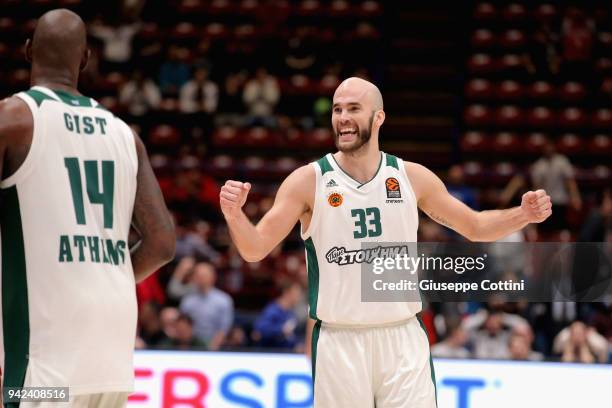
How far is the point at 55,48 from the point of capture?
3.74 meters

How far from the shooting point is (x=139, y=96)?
1725cm

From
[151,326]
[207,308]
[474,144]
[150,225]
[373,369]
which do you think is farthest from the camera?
[474,144]

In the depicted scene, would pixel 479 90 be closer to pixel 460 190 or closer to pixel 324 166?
pixel 460 190

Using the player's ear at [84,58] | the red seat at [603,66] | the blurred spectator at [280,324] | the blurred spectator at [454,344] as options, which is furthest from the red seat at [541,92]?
the player's ear at [84,58]

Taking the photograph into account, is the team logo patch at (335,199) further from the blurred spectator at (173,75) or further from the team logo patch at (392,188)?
the blurred spectator at (173,75)

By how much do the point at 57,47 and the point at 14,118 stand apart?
1.28ft

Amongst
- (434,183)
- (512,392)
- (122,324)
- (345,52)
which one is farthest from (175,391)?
(345,52)

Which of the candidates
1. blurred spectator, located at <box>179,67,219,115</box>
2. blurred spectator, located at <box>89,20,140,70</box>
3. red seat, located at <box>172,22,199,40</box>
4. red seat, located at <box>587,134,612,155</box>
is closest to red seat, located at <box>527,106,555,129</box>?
red seat, located at <box>587,134,612,155</box>

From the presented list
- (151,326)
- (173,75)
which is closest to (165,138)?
(173,75)

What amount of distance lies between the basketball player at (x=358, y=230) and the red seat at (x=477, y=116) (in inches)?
485

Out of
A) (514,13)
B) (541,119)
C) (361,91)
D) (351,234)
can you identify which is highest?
(514,13)

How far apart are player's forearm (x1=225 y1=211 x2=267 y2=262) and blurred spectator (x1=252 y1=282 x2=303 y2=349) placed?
18.8 ft

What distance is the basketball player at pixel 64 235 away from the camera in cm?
351
